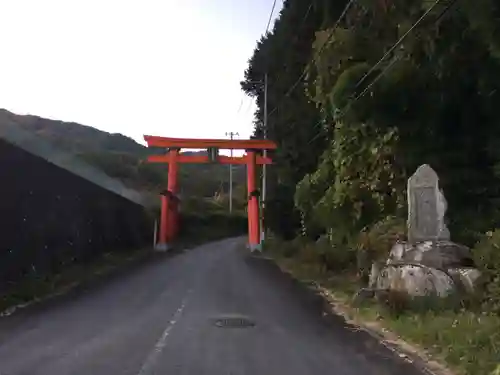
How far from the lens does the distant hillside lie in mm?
80562

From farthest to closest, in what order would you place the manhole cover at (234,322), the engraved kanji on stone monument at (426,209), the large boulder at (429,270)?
the engraved kanji on stone monument at (426,209) < the large boulder at (429,270) < the manhole cover at (234,322)

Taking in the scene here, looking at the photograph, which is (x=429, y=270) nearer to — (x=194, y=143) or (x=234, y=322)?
(x=234, y=322)

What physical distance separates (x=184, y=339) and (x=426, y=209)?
6723 mm

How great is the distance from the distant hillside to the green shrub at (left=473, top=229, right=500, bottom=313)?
65107mm

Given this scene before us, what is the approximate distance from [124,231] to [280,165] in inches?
359

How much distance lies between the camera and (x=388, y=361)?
29.1 feet

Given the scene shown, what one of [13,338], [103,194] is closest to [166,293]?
[13,338]

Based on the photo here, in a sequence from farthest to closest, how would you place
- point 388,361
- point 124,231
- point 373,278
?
point 124,231, point 373,278, point 388,361

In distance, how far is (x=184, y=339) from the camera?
33.3ft

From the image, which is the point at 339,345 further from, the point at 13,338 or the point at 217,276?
the point at 217,276

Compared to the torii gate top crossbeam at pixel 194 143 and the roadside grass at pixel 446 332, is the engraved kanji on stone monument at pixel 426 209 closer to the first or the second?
the roadside grass at pixel 446 332

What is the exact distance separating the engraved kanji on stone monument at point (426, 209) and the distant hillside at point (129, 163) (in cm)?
6273

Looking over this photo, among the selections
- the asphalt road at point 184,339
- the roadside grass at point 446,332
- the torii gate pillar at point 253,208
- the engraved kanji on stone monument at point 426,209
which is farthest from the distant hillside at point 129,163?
the roadside grass at point 446,332

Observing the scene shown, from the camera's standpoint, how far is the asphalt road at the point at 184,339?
323 inches
